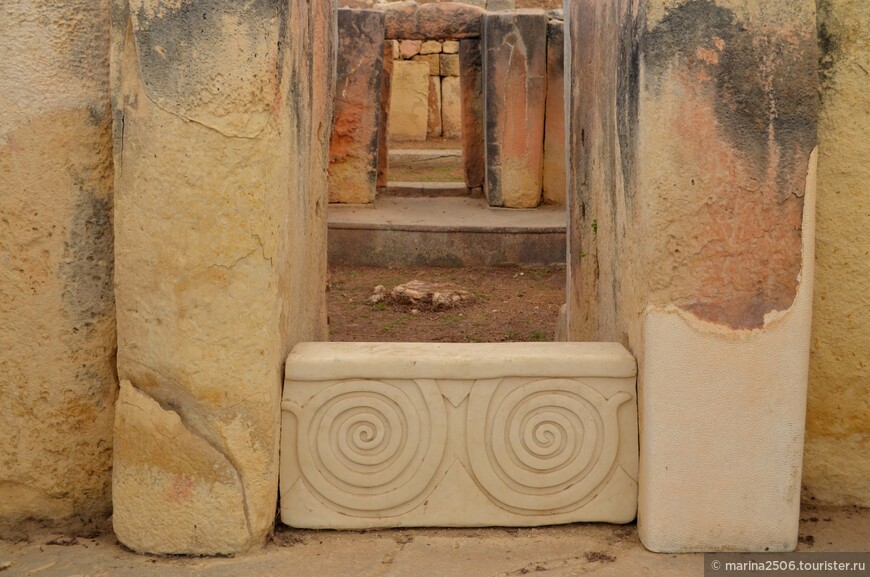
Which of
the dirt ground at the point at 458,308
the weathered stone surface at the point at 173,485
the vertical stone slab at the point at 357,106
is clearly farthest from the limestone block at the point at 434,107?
the weathered stone surface at the point at 173,485

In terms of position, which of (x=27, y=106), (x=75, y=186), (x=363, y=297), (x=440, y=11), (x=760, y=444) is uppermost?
(x=440, y=11)

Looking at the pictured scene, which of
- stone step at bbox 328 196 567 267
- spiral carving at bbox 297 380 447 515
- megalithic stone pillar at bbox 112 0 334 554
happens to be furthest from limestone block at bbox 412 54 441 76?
spiral carving at bbox 297 380 447 515

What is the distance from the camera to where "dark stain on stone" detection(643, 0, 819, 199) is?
105 inches

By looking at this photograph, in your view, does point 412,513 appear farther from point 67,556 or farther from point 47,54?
point 47,54

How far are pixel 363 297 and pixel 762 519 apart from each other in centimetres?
487

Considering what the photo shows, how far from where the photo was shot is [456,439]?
2.91 metres

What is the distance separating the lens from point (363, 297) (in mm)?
7395

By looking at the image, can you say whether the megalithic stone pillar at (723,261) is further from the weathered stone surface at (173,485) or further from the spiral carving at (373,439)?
the weathered stone surface at (173,485)

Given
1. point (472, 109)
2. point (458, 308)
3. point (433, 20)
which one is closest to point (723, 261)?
point (458, 308)

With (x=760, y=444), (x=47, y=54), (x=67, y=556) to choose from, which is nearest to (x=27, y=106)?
(x=47, y=54)

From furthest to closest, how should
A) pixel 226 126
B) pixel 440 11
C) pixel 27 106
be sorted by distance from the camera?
pixel 440 11
pixel 27 106
pixel 226 126

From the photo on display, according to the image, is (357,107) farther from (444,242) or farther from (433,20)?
(444,242)

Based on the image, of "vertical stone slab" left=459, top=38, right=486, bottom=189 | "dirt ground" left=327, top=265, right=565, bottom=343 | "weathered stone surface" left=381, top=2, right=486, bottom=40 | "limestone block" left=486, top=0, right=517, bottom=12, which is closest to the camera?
"dirt ground" left=327, top=265, right=565, bottom=343

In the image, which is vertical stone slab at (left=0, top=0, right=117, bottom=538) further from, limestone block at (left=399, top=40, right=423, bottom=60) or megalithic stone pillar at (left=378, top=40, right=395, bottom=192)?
limestone block at (left=399, top=40, right=423, bottom=60)
